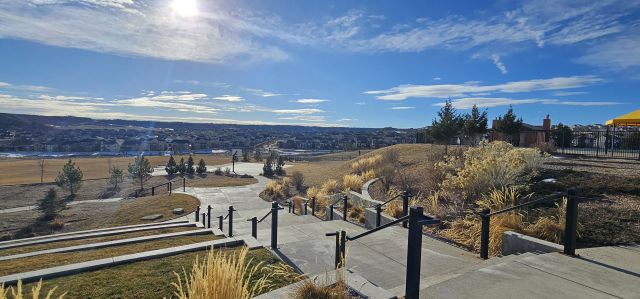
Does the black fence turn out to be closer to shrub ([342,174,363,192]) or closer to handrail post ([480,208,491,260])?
A: shrub ([342,174,363,192])

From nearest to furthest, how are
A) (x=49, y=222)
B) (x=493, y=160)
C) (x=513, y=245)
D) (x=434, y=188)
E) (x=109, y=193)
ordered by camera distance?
(x=513, y=245) → (x=493, y=160) → (x=434, y=188) → (x=49, y=222) → (x=109, y=193)

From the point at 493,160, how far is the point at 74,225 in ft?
63.7

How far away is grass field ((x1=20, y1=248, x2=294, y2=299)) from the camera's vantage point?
14.4 feet

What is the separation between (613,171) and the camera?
36.6 ft

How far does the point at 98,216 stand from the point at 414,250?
71.0ft

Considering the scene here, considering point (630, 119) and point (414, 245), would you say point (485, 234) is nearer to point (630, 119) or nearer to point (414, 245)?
point (414, 245)

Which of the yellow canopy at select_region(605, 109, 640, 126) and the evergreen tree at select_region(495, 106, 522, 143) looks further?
the evergreen tree at select_region(495, 106, 522, 143)

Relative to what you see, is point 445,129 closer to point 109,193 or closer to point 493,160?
point 493,160

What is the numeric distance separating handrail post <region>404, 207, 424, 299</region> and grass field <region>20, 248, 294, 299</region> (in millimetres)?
1591

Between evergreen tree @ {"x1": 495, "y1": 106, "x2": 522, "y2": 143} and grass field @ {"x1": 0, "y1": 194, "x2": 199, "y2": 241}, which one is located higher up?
evergreen tree @ {"x1": 495, "y1": 106, "x2": 522, "y2": 143}

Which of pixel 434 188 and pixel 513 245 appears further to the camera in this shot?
pixel 434 188

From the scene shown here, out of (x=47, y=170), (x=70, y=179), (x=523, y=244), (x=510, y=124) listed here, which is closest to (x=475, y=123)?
(x=510, y=124)

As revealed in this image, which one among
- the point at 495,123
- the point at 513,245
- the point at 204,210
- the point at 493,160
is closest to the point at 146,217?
the point at 204,210

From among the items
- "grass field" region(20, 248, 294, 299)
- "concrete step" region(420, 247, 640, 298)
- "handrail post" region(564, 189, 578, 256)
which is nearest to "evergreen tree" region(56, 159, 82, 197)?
"grass field" region(20, 248, 294, 299)
